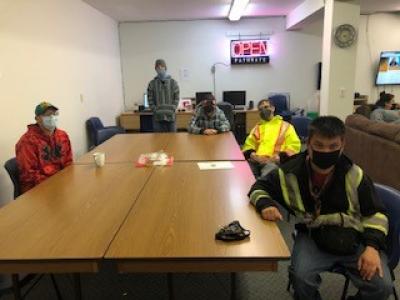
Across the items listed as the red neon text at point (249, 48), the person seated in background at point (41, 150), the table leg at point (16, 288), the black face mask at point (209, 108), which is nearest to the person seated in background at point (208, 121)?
the black face mask at point (209, 108)

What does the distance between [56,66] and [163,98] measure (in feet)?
5.25

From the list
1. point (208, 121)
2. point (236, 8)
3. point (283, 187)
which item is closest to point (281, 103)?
point (236, 8)

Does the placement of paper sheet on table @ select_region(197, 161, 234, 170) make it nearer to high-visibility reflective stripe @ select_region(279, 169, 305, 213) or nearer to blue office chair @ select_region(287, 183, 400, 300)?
high-visibility reflective stripe @ select_region(279, 169, 305, 213)

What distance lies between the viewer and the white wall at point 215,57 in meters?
7.12

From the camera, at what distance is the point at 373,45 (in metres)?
7.20

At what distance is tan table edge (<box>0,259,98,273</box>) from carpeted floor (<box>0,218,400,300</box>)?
96cm

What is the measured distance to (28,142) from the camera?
265 centimetres

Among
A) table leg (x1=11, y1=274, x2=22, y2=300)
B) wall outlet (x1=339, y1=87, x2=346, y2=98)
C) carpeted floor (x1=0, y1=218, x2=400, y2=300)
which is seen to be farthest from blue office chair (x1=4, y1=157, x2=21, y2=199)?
wall outlet (x1=339, y1=87, x2=346, y2=98)

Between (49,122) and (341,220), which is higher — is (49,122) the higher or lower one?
the higher one

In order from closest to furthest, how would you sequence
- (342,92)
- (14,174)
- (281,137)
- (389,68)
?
(14,174), (281,137), (342,92), (389,68)

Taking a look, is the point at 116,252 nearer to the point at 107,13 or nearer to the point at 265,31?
the point at 107,13

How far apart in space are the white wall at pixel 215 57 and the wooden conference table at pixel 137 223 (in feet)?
16.3

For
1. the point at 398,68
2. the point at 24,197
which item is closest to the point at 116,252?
the point at 24,197

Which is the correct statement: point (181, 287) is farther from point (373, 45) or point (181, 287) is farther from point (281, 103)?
point (373, 45)
